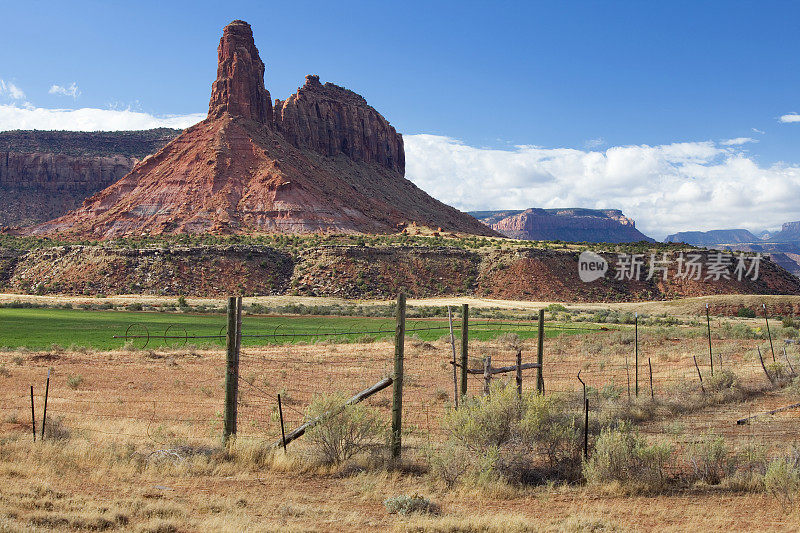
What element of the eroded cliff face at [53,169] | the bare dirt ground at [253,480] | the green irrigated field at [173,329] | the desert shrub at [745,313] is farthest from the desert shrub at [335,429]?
the eroded cliff face at [53,169]

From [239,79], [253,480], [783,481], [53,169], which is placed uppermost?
[239,79]

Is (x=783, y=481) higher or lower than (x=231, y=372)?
lower

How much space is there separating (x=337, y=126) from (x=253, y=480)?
5658 inches

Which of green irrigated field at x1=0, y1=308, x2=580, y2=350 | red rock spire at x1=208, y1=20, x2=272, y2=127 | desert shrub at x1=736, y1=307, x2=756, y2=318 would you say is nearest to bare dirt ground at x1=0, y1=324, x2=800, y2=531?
green irrigated field at x1=0, y1=308, x2=580, y2=350

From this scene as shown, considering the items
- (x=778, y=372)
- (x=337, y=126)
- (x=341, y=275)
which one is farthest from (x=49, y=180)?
(x=778, y=372)

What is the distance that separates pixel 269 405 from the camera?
15.6 m

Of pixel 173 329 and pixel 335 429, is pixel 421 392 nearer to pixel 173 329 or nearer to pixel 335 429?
pixel 335 429

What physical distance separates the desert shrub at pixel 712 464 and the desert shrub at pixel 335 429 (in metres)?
5.29

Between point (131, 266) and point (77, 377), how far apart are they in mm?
60062

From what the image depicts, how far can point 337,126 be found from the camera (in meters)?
147

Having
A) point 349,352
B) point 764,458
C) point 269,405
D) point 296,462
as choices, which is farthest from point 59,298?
point 764,458

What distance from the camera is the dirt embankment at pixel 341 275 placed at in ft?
232

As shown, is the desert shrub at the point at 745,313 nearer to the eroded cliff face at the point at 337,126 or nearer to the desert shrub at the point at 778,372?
the desert shrub at the point at 778,372

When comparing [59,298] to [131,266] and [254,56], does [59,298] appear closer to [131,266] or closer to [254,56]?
[131,266]
